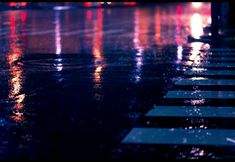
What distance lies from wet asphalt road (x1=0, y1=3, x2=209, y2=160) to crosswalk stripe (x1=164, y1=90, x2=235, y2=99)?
0.23m

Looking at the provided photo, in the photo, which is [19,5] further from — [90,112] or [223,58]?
[90,112]

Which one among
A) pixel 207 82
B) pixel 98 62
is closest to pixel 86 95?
pixel 207 82

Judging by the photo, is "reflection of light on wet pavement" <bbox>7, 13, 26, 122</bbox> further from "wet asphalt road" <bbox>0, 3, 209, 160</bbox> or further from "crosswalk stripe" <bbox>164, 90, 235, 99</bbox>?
"crosswalk stripe" <bbox>164, 90, 235, 99</bbox>

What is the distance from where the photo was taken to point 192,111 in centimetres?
836

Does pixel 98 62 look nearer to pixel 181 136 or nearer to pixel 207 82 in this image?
pixel 207 82

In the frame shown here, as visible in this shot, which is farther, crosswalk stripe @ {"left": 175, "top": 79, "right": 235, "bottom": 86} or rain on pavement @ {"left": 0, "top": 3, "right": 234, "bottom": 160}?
crosswalk stripe @ {"left": 175, "top": 79, "right": 235, "bottom": 86}

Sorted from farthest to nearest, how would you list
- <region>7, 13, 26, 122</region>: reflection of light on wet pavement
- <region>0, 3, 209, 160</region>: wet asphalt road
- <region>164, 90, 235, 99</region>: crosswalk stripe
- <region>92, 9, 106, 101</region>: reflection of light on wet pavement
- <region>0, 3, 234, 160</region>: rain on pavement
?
<region>92, 9, 106, 101</region>: reflection of light on wet pavement, <region>164, 90, 235, 99</region>: crosswalk stripe, <region>7, 13, 26, 122</region>: reflection of light on wet pavement, <region>0, 3, 209, 160</region>: wet asphalt road, <region>0, 3, 234, 160</region>: rain on pavement

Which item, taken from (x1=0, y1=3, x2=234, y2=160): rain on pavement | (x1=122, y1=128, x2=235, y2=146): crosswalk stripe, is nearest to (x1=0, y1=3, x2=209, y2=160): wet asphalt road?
(x1=0, y1=3, x2=234, y2=160): rain on pavement

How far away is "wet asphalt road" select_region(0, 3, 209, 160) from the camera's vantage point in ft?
21.7

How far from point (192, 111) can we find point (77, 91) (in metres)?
2.64

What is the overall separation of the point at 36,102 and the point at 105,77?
3031 mm

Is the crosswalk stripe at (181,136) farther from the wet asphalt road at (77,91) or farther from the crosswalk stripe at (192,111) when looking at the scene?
the crosswalk stripe at (192,111)

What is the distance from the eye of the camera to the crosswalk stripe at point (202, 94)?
9617mm

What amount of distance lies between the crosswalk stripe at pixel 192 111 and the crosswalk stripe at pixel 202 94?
0.97m
